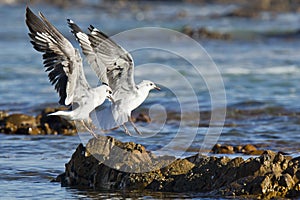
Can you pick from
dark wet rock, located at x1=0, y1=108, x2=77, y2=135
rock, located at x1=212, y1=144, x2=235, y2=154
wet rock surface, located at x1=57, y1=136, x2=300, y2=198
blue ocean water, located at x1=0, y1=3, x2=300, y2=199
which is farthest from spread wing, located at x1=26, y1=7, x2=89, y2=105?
dark wet rock, located at x1=0, y1=108, x2=77, y2=135

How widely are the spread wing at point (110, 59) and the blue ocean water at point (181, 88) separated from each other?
1.16m

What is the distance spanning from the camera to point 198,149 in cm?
1030

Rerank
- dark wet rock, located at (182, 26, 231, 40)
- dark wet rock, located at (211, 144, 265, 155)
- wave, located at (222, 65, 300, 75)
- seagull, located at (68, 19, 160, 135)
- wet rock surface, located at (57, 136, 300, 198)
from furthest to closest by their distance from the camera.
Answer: dark wet rock, located at (182, 26, 231, 40)
wave, located at (222, 65, 300, 75)
dark wet rock, located at (211, 144, 265, 155)
seagull, located at (68, 19, 160, 135)
wet rock surface, located at (57, 136, 300, 198)

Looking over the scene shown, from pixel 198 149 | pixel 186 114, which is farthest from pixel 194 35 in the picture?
pixel 198 149

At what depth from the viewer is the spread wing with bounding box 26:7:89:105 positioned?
8.20 meters

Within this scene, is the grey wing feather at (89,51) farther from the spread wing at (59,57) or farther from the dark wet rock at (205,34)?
the dark wet rock at (205,34)

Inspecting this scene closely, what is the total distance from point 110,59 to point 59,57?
2.23 ft

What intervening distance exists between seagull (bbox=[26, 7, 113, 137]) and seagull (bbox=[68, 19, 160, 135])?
0.35m

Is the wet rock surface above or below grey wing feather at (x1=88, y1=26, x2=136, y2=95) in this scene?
below

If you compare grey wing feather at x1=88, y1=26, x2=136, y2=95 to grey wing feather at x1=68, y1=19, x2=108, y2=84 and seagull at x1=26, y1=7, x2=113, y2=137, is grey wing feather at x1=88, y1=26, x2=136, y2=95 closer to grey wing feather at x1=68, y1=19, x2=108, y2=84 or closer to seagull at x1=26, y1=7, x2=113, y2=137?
grey wing feather at x1=68, y1=19, x2=108, y2=84

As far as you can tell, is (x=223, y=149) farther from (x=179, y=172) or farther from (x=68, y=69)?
(x=68, y=69)

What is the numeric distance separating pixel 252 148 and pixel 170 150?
42.8 inches

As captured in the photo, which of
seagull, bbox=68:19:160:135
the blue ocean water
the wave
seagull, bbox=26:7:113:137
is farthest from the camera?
the wave

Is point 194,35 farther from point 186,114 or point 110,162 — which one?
point 110,162
